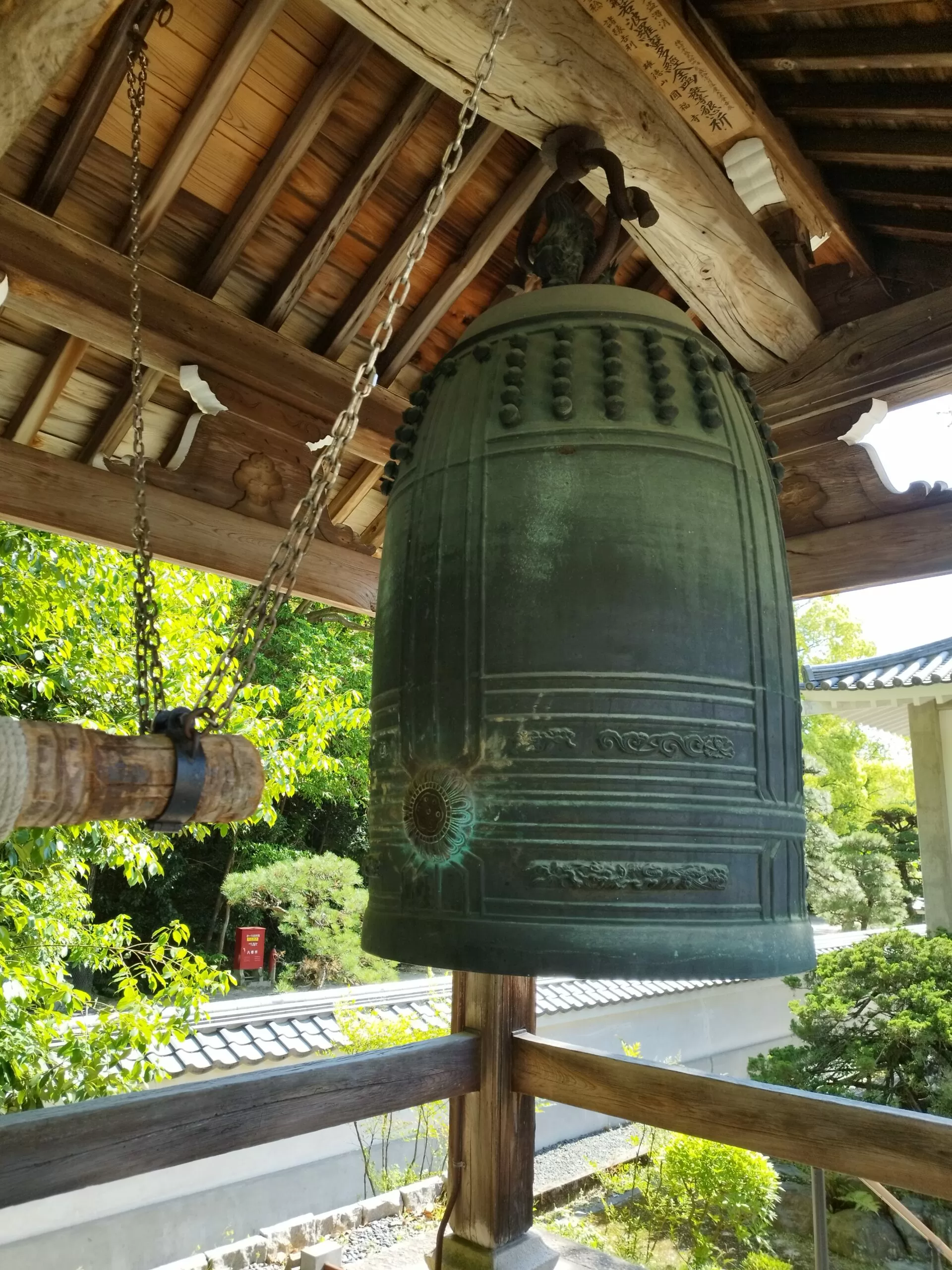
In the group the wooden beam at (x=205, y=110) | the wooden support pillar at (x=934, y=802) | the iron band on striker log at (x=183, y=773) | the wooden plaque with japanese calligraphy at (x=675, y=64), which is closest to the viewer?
the iron band on striker log at (x=183, y=773)

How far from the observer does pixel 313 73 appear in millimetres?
2740

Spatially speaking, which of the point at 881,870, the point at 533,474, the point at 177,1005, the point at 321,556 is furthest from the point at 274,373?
the point at 881,870

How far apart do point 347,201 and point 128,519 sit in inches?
48.8

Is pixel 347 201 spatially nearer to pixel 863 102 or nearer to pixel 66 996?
pixel 863 102

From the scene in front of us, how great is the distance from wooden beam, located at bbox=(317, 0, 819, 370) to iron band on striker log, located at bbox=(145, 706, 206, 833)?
53.5 inches

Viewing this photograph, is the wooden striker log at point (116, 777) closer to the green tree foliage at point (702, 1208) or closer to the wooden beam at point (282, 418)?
the wooden beam at point (282, 418)

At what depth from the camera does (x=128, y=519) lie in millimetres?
3043

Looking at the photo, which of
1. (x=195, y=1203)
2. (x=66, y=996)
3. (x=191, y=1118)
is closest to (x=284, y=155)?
(x=191, y=1118)

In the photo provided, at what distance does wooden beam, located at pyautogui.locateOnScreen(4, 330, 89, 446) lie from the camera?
3.02m

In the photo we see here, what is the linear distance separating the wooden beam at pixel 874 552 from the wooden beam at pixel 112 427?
2300mm

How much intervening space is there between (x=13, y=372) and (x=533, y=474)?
8.05 feet

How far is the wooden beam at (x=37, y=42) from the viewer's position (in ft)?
4.81

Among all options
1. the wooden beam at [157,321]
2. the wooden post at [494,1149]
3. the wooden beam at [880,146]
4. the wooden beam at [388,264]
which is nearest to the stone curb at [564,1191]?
the wooden post at [494,1149]

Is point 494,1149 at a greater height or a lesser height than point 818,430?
lesser
